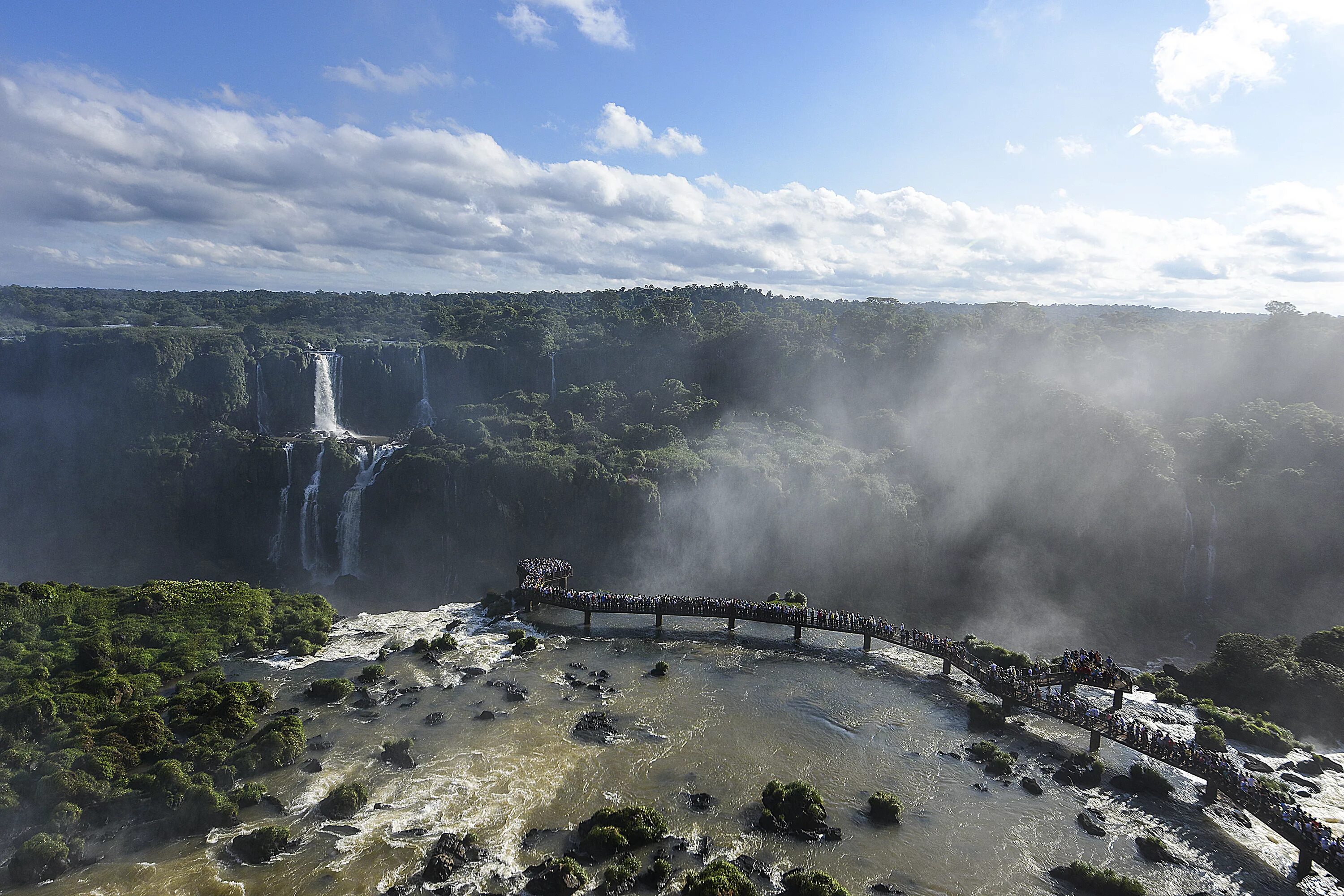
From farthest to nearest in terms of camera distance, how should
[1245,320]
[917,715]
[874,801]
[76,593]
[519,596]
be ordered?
[1245,320], [519,596], [76,593], [917,715], [874,801]

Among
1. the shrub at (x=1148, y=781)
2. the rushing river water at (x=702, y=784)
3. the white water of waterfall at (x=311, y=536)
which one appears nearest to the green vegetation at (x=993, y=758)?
the rushing river water at (x=702, y=784)

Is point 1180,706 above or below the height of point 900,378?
below

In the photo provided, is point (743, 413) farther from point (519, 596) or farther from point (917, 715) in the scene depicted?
point (917, 715)

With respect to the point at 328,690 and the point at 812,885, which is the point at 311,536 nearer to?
the point at 328,690

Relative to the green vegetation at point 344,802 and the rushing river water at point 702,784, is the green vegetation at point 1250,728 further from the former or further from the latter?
the green vegetation at point 344,802

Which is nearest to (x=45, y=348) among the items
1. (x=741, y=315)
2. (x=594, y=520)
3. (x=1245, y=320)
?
(x=594, y=520)

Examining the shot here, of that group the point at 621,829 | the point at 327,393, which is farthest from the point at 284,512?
the point at 621,829

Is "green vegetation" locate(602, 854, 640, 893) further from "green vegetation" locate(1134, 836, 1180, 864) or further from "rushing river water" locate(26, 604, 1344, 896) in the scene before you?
"green vegetation" locate(1134, 836, 1180, 864)
